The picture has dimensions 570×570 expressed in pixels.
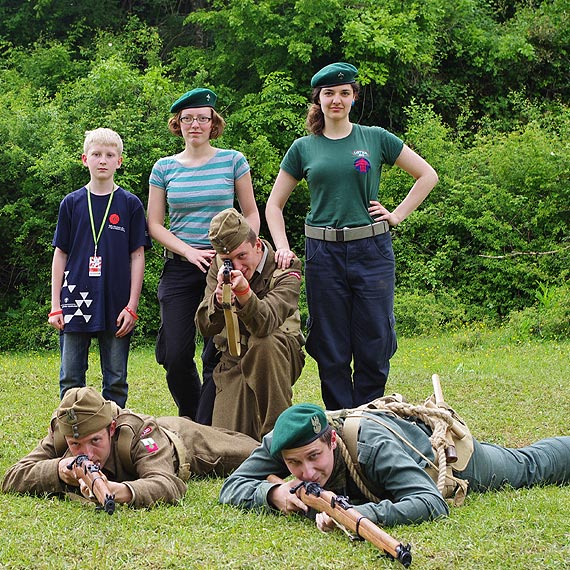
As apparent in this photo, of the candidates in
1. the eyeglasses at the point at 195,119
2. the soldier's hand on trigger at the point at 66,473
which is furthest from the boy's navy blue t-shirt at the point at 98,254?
the soldier's hand on trigger at the point at 66,473

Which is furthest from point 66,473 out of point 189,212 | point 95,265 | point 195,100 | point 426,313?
point 426,313

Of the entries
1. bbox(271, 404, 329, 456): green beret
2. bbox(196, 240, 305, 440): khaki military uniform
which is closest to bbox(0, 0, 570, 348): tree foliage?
bbox(196, 240, 305, 440): khaki military uniform

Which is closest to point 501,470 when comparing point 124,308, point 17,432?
point 124,308

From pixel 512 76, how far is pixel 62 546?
15710 millimetres

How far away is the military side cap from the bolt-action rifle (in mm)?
966

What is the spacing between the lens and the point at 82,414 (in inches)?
180

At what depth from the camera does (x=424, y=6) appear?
16688mm

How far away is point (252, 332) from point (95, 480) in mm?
1459

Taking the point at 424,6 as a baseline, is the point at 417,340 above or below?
below

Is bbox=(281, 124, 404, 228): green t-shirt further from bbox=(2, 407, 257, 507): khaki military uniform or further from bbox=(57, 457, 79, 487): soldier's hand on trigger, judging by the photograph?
bbox=(57, 457, 79, 487): soldier's hand on trigger

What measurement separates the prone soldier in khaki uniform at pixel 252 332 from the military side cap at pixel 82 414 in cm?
103

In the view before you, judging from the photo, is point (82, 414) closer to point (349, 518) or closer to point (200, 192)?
point (349, 518)

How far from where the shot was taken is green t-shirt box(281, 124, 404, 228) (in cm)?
590

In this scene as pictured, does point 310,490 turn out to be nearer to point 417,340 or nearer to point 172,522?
point 172,522
